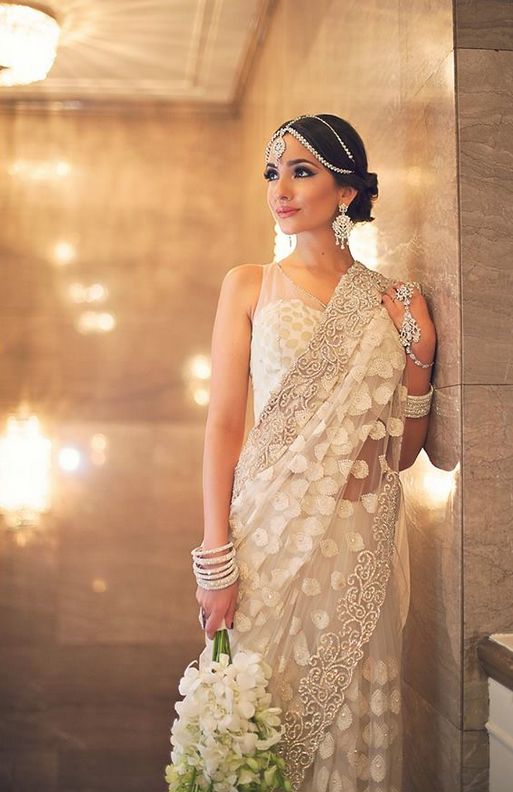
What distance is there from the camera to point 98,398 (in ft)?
13.6

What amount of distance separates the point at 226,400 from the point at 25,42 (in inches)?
87.8

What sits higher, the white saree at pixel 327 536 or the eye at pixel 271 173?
the eye at pixel 271 173

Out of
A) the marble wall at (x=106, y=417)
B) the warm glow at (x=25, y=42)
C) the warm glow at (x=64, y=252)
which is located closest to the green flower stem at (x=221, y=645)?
the marble wall at (x=106, y=417)

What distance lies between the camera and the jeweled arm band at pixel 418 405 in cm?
194

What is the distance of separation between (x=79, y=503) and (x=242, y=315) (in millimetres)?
2314

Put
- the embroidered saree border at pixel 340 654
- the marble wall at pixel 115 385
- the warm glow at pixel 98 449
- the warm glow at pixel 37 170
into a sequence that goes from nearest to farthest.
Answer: the embroidered saree border at pixel 340 654 → the marble wall at pixel 115 385 → the warm glow at pixel 98 449 → the warm glow at pixel 37 170

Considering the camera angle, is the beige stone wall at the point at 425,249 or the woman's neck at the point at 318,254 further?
the woman's neck at the point at 318,254

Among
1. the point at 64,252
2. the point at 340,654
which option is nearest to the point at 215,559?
the point at 340,654

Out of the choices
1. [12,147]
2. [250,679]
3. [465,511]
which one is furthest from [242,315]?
[12,147]

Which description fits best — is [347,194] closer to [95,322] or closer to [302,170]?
[302,170]

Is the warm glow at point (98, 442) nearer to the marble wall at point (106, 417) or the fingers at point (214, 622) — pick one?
the marble wall at point (106, 417)

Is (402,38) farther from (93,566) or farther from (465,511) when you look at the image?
(93,566)

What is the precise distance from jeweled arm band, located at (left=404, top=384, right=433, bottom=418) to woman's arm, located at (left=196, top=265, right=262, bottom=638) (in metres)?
0.32

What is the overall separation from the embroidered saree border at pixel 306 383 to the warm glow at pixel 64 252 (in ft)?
8.14
